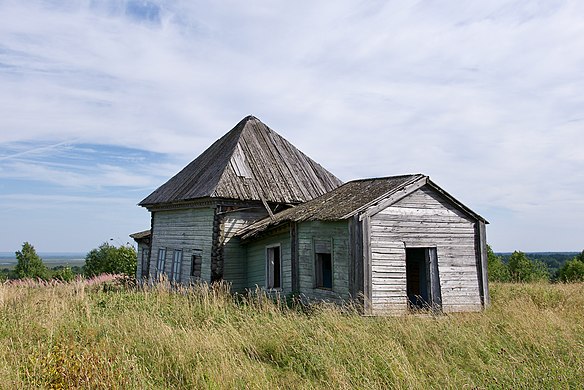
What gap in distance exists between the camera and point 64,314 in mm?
9375

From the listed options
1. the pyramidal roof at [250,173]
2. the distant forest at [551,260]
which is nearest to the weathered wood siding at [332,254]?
the pyramidal roof at [250,173]

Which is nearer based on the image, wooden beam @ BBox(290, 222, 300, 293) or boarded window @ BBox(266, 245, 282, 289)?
wooden beam @ BBox(290, 222, 300, 293)

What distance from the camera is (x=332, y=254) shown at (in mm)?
13055

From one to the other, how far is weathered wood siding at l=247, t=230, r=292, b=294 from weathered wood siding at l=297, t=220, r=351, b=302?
1.86 feet

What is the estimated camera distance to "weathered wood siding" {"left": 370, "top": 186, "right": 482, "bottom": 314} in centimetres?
1248

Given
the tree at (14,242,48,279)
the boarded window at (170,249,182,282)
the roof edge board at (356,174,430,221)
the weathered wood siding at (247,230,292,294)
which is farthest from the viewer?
the tree at (14,242,48,279)

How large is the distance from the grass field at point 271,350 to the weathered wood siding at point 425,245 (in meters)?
2.46

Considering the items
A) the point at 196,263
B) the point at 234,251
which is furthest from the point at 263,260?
the point at 196,263

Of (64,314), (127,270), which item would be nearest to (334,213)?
(64,314)

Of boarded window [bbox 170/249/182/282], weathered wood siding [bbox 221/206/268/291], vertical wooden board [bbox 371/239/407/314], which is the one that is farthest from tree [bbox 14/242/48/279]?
vertical wooden board [bbox 371/239/407/314]

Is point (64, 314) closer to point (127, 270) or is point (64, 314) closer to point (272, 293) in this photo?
point (272, 293)

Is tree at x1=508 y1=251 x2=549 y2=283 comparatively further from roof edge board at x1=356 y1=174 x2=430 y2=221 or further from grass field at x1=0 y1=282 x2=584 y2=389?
grass field at x1=0 y1=282 x2=584 y2=389

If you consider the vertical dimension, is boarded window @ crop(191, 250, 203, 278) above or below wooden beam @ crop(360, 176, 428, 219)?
below

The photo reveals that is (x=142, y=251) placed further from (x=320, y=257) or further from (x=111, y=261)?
(x=320, y=257)
